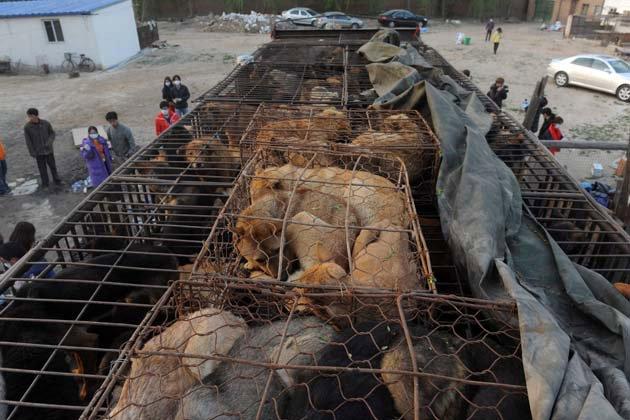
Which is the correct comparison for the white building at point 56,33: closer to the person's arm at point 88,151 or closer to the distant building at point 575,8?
the person's arm at point 88,151

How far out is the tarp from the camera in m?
1.64

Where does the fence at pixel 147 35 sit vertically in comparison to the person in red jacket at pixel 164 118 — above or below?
above

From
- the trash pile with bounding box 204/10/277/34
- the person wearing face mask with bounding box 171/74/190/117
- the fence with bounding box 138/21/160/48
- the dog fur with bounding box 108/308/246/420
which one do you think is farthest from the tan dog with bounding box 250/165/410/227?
the trash pile with bounding box 204/10/277/34

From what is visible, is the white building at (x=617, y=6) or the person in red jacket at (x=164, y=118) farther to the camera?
the white building at (x=617, y=6)

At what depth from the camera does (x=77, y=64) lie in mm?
19062

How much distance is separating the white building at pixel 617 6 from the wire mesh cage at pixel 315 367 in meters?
31.8

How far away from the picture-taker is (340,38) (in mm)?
10383

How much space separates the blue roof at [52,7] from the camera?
18.3 m

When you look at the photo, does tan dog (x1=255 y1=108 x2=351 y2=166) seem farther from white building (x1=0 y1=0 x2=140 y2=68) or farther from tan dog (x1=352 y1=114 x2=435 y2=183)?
white building (x1=0 y1=0 x2=140 y2=68)

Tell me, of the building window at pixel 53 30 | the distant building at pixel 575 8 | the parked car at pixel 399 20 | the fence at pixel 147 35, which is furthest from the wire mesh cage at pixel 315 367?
the distant building at pixel 575 8

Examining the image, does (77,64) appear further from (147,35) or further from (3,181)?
(3,181)

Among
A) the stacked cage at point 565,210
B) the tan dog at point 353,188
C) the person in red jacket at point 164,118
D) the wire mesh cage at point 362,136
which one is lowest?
the person in red jacket at point 164,118

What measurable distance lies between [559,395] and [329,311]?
103cm

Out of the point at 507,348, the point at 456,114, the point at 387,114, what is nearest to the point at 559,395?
the point at 507,348
